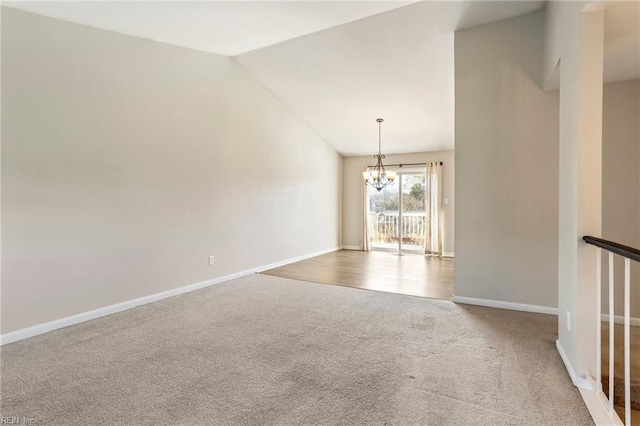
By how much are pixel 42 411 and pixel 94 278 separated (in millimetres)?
1691

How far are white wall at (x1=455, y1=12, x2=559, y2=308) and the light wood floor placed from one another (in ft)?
2.39

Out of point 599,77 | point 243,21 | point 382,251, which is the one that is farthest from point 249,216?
point 599,77

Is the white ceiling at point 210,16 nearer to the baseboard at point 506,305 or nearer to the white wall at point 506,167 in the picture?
the white wall at point 506,167

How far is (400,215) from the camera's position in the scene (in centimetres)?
777

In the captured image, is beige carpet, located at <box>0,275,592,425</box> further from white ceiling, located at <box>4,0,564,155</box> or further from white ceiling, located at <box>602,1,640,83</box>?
white ceiling, located at <box>4,0,564,155</box>

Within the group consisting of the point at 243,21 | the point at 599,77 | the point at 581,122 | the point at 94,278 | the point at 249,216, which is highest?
the point at 243,21

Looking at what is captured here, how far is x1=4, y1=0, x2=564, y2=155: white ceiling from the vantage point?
307cm

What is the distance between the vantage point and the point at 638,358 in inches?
93.7

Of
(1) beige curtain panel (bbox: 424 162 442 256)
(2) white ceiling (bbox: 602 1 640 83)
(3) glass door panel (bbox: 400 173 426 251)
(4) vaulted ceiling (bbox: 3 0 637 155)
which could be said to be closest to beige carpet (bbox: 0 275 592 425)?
(2) white ceiling (bbox: 602 1 640 83)

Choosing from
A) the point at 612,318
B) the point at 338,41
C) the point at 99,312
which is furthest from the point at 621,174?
the point at 99,312

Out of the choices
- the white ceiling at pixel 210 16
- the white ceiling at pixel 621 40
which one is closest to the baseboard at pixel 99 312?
the white ceiling at pixel 210 16

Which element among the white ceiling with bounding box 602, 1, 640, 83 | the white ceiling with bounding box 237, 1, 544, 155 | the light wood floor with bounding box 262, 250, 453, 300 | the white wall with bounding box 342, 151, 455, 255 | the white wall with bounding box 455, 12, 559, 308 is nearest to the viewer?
the white ceiling with bounding box 602, 1, 640, 83

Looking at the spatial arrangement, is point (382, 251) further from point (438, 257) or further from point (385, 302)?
point (385, 302)

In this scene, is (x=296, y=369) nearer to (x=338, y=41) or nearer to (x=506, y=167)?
(x=506, y=167)
